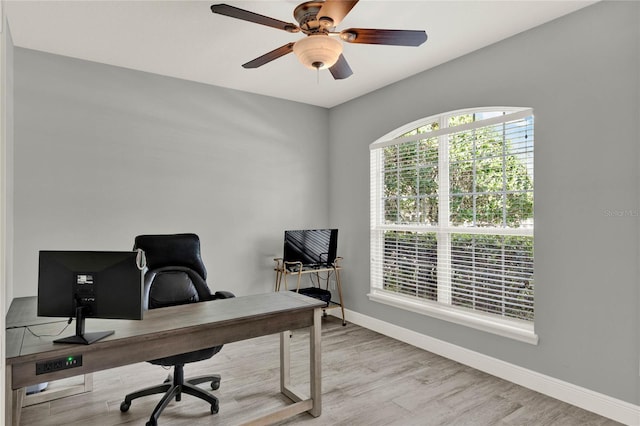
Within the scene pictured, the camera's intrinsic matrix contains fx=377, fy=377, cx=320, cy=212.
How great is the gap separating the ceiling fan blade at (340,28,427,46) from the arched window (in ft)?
4.07

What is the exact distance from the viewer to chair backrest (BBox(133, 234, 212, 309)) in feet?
8.95

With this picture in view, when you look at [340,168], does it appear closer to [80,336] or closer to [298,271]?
[298,271]

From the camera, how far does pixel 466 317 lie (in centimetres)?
331

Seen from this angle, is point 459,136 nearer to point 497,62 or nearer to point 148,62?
point 497,62

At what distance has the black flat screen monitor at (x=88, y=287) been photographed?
1796 mm

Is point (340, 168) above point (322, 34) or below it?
below

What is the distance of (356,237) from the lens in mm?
4605

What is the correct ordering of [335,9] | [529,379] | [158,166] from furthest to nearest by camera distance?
1. [158,166]
2. [529,379]
3. [335,9]

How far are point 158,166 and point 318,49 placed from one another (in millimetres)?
2345

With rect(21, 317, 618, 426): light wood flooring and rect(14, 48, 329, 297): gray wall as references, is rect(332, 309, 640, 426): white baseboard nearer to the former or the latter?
rect(21, 317, 618, 426): light wood flooring

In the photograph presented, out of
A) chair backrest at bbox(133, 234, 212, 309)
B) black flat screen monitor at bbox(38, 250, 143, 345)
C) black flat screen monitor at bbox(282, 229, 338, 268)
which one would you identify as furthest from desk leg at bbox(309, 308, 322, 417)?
black flat screen monitor at bbox(282, 229, 338, 268)

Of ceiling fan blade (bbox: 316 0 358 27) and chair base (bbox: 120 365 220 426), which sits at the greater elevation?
ceiling fan blade (bbox: 316 0 358 27)

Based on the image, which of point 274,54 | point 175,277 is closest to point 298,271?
point 175,277

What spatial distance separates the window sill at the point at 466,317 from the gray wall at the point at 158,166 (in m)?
1.46
